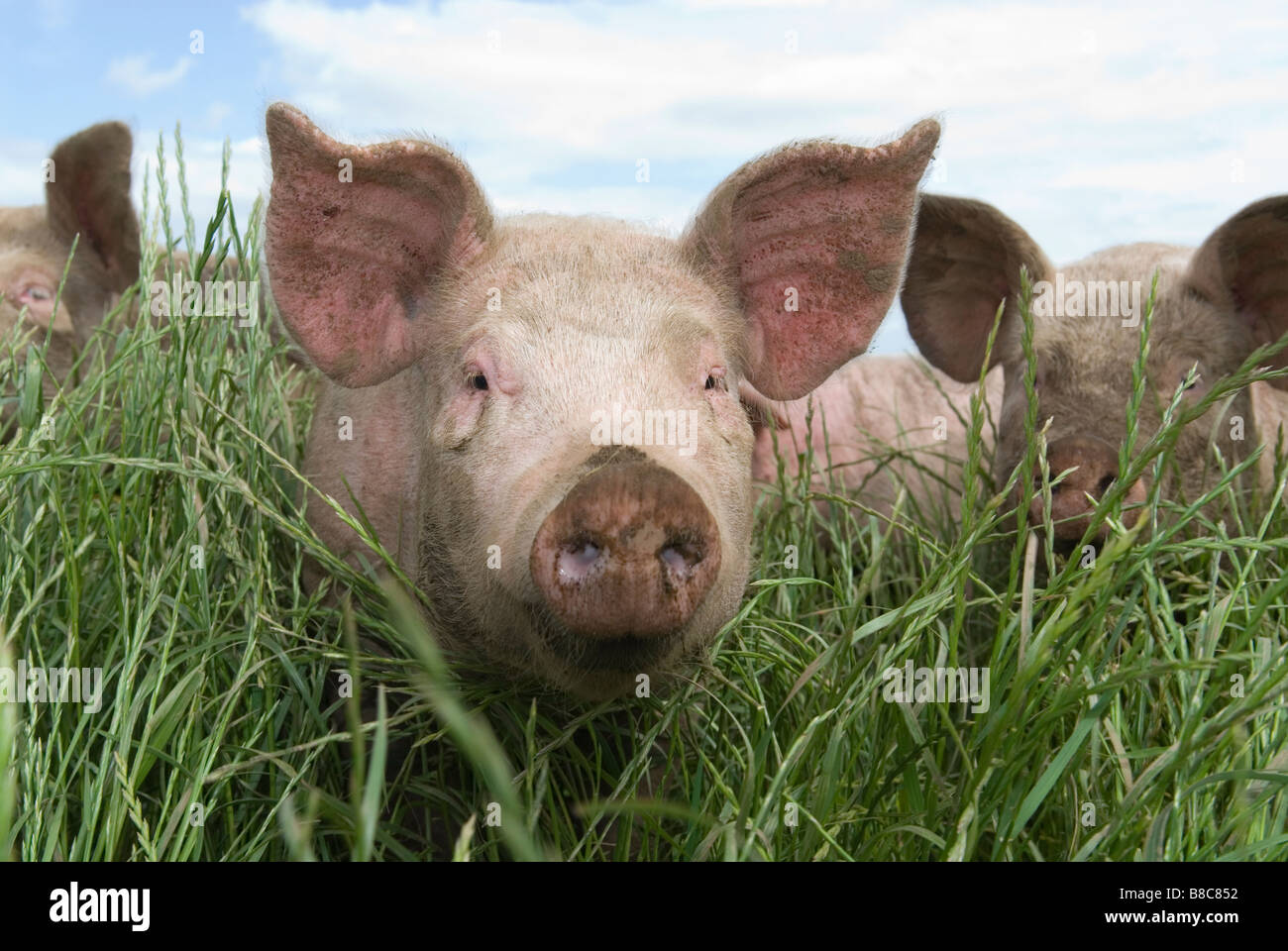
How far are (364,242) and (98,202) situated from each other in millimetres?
3790

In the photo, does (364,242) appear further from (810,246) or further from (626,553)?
(626,553)

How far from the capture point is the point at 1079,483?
12.6 ft

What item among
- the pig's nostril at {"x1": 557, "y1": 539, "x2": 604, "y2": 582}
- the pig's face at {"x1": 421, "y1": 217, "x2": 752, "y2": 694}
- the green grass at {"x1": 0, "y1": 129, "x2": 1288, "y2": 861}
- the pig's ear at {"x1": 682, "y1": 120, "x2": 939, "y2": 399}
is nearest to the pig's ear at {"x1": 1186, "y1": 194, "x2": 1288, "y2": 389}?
the green grass at {"x1": 0, "y1": 129, "x2": 1288, "y2": 861}

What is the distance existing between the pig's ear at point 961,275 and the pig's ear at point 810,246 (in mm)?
1428

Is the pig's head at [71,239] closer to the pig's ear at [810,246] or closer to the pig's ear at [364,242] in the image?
the pig's ear at [364,242]

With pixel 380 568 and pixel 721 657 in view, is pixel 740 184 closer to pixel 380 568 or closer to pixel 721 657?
pixel 721 657

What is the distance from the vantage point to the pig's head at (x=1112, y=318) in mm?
4289

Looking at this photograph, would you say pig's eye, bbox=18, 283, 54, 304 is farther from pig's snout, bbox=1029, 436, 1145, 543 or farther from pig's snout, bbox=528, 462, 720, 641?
pig's snout, bbox=1029, 436, 1145, 543

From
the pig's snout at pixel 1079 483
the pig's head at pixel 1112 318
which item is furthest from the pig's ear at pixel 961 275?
the pig's snout at pixel 1079 483

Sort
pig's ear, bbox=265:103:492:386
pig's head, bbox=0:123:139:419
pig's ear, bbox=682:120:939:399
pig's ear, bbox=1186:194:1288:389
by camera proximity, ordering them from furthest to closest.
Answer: pig's head, bbox=0:123:139:419
pig's ear, bbox=1186:194:1288:389
pig's ear, bbox=682:120:939:399
pig's ear, bbox=265:103:492:386

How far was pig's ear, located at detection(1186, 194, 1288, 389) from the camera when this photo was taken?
4.46 metres

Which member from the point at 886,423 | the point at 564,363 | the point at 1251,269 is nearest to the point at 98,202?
the point at 886,423
